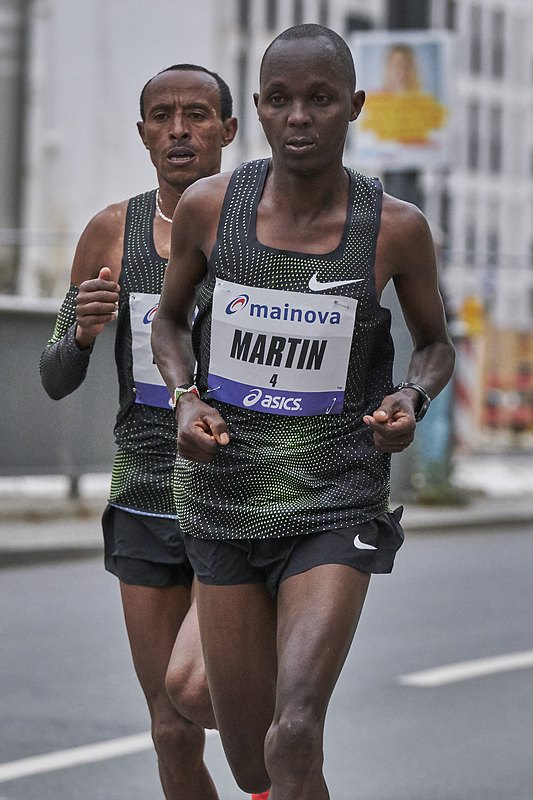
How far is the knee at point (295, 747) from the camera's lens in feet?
13.3

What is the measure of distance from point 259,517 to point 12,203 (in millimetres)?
23531

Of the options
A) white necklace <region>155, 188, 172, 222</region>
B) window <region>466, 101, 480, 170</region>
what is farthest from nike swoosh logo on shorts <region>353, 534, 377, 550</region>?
window <region>466, 101, 480, 170</region>

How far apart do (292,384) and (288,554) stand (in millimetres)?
361

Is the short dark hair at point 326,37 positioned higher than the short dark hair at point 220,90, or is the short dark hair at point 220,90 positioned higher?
the short dark hair at point 326,37

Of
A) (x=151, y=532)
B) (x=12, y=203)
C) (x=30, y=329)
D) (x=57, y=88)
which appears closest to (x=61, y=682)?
(x=151, y=532)

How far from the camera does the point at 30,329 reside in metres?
14.4

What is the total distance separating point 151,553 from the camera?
498 centimetres

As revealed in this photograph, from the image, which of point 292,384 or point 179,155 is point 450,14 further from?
point 292,384

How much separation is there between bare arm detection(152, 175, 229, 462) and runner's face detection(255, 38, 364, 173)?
253mm

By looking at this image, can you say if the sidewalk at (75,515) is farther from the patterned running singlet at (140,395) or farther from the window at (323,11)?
the window at (323,11)

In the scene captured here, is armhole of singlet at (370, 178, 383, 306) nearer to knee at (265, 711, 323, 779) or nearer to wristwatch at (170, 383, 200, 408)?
wristwatch at (170, 383, 200, 408)

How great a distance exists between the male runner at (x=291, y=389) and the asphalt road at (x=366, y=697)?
209 centimetres

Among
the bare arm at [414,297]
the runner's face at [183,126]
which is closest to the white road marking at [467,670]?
the runner's face at [183,126]

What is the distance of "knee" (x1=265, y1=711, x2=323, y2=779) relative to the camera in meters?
4.06
